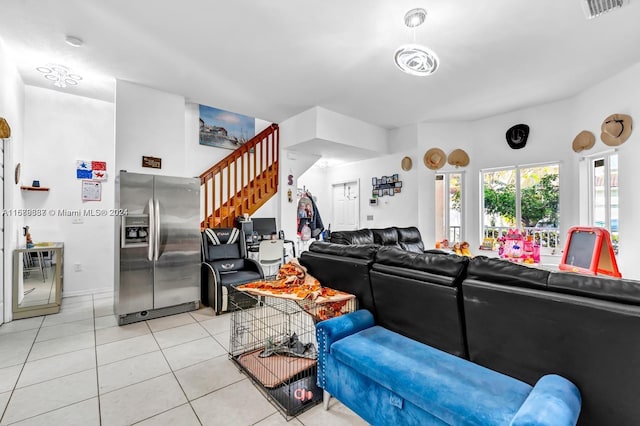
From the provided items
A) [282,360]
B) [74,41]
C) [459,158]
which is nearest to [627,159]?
[459,158]

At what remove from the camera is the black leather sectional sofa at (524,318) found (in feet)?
3.82

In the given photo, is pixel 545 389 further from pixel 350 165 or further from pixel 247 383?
pixel 350 165

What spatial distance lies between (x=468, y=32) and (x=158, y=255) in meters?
4.24

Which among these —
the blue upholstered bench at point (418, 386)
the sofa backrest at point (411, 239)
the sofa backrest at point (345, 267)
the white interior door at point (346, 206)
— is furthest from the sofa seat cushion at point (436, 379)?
the white interior door at point (346, 206)

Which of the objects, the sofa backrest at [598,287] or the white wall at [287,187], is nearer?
the sofa backrest at [598,287]

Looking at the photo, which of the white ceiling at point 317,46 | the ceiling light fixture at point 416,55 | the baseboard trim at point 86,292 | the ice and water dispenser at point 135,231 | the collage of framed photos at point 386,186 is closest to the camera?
the ceiling light fixture at point 416,55

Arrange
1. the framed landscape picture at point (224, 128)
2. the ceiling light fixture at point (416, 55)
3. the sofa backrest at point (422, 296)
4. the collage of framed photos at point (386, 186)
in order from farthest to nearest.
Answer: the collage of framed photos at point (386, 186) → the framed landscape picture at point (224, 128) → the ceiling light fixture at point (416, 55) → the sofa backrest at point (422, 296)

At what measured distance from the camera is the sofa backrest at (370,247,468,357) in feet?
5.49

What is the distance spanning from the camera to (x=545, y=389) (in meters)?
1.20

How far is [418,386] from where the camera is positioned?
4.58 ft

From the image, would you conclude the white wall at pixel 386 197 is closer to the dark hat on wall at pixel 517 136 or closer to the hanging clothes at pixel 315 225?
the hanging clothes at pixel 315 225

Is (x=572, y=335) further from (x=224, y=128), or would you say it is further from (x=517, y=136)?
(x=224, y=128)

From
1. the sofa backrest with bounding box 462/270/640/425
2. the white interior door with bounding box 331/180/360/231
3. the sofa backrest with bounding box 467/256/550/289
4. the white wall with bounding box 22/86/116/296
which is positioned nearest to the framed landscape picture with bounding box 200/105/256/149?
the white wall with bounding box 22/86/116/296

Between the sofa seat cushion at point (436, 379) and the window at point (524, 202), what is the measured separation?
14.7 feet
